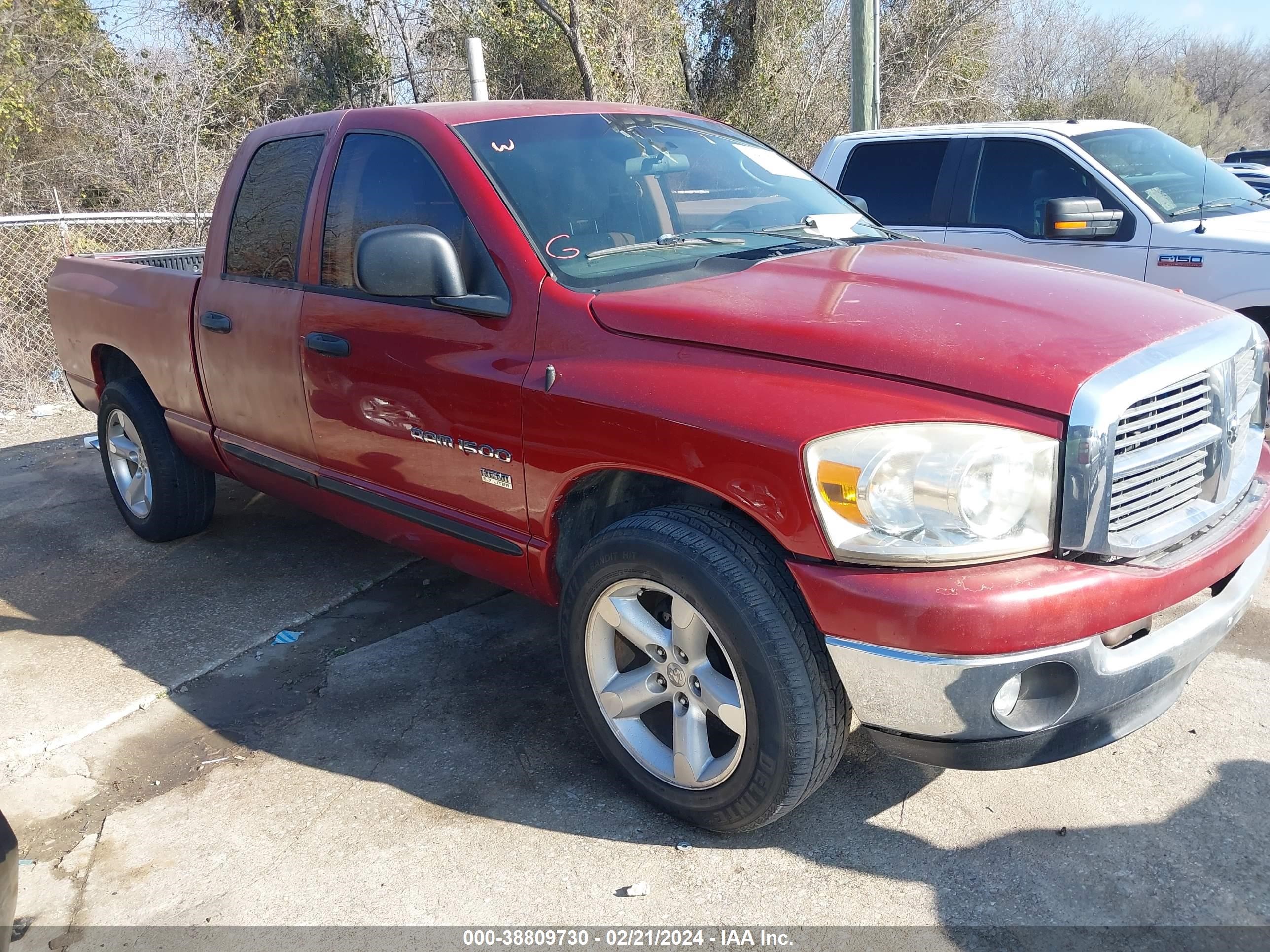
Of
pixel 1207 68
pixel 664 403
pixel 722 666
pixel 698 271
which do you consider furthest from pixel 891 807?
pixel 1207 68

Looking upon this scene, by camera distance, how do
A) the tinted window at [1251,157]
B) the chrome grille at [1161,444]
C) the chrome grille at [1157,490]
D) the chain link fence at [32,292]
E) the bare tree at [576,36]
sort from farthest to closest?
1. the bare tree at [576,36]
2. the tinted window at [1251,157]
3. the chain link fence at [32,292]
4. the chrome grille at [1157,490]
5. the chrome grille at [1161,444]

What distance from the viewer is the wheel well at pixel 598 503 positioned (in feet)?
9.43

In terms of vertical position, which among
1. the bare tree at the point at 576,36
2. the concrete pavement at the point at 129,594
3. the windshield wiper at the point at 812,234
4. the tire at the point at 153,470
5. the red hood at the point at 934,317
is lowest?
the concrete pavement at the point at 129,594

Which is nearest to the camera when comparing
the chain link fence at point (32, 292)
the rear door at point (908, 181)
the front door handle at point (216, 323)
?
the front door handle at point (216, 323)

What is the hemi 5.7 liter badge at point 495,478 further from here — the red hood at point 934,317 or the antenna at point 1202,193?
the antenna at point 1202,193

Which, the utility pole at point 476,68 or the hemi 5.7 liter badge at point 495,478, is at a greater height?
the utility pole at point 476,68

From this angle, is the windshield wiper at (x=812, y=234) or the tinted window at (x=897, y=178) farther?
the tinted window at (x=897, y=178)

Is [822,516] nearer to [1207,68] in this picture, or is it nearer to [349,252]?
[349,252]

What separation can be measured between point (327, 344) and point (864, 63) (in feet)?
23.3

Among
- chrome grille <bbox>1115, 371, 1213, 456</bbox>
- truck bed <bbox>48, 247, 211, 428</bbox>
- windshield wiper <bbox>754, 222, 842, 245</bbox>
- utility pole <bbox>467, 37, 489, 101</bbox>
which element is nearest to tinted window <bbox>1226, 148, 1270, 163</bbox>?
utility pole <bbox>467, 37, 489, 101</bbox>

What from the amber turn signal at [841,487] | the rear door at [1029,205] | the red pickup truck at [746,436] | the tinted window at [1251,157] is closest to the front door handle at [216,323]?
the red pickup truck at [746,436]

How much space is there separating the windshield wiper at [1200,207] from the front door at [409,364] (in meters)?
4.33

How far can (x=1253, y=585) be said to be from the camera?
106 inches

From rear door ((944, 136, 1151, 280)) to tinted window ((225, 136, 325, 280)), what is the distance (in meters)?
3.72
